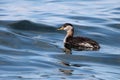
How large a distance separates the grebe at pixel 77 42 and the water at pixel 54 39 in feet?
0.97

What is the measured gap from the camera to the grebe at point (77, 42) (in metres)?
21.6

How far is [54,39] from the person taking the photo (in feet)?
77.0

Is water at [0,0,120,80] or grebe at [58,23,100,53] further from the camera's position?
grebe at [58,23,100,53]

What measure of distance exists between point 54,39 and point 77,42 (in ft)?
4.63

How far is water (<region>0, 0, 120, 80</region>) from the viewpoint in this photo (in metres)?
17.9

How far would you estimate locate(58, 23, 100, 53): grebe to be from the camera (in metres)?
21.6

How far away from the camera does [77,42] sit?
880 inches

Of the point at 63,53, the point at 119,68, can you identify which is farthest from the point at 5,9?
the point at 119,68

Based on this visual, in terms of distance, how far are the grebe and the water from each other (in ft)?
0.97

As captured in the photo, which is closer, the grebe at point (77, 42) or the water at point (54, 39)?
the water at point (54, 39)

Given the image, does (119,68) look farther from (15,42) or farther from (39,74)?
(15,42)

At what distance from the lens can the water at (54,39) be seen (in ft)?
58.7

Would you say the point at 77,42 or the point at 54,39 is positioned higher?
the point at 54,39

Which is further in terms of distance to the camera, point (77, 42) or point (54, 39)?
point (54, 39)
